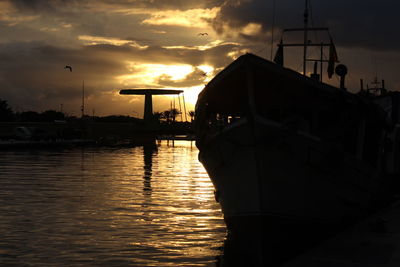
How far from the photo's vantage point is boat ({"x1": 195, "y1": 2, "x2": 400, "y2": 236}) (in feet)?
38.2

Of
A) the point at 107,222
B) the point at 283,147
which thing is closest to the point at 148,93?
the point at 107,222

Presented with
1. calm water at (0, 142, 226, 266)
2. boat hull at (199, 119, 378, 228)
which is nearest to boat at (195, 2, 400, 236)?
boat hull at (199, 119, 378, 228)

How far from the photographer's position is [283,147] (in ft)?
38.2

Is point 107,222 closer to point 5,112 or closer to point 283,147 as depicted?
point 283,147

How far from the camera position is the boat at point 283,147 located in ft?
38.2

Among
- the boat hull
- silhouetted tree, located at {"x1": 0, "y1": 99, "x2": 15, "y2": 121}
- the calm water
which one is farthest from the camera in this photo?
silhouetted tree, located at {"x1": 0, "y1": 99, "x2": 15, "y2": 121}

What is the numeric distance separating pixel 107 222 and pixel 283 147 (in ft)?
26.7

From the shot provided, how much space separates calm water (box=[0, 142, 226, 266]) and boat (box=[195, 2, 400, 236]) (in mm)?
2158

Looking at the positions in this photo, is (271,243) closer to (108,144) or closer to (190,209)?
(190,209)

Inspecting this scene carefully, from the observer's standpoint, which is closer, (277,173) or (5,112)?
(277,173)

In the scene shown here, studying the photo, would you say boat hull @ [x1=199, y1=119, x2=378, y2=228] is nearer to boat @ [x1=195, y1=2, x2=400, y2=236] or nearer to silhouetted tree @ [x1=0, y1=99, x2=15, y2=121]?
boat @ [x1=195, y1=2, x2=400, y2=236]

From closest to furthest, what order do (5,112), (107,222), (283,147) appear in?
1. (283,147)
2. (107,222)
3. (5,112)

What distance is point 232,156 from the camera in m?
12.1

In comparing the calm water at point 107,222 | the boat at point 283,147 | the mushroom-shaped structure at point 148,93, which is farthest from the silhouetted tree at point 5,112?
the boat at point 283,147
